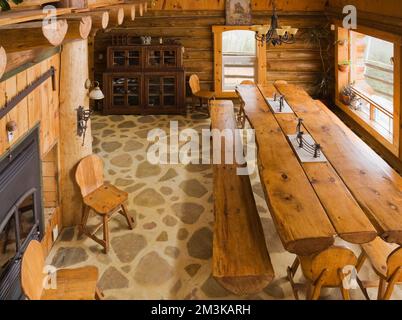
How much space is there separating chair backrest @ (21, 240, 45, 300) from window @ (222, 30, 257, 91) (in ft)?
32.2

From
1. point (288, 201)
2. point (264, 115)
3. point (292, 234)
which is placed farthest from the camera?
point (264, 115)

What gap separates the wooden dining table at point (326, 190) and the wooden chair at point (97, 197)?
214 cm

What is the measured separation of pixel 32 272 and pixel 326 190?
299cm

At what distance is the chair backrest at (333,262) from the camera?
406 cm

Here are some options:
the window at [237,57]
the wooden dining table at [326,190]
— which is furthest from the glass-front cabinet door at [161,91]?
the wooden dining table at [326,190]

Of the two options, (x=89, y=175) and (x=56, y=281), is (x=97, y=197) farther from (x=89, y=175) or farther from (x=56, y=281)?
(x=56, y=281)

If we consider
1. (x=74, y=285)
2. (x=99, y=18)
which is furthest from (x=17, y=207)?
(x=99, y=18)

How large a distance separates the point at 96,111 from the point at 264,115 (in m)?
6.51

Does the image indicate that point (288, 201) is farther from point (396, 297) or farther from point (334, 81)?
point (334, 81)

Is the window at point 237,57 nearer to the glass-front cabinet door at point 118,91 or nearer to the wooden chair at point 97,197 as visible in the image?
the glass-front cabinet door at point 118,91

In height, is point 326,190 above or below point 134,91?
below

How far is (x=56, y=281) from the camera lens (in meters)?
4.46

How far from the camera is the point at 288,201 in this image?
14.7ft
